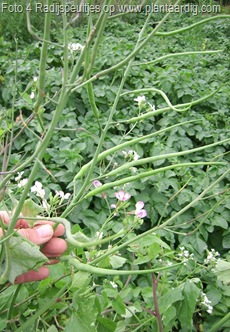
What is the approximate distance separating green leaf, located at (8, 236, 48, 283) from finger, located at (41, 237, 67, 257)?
0.09 m

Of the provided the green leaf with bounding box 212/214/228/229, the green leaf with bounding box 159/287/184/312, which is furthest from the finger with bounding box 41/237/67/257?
the green leaf with bounding box 212/214/228/229

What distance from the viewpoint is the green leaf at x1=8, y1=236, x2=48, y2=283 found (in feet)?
2.13

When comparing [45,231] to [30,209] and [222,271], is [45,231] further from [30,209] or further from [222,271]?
[222,271]

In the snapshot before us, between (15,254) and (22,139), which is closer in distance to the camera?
(15,254)

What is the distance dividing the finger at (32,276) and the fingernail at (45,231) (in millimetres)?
78

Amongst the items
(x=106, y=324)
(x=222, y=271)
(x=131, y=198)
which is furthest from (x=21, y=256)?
(x=131, y=198)

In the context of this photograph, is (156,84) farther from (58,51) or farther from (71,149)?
(71,149)

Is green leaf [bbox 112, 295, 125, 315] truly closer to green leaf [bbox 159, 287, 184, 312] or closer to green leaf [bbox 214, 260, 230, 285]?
green leaf [bbox 159, 287, 184, 312]

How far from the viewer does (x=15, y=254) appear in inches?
26.0

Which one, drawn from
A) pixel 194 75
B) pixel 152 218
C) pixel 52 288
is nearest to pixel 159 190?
pixel 152 218

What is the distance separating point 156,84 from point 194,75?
0.39 metres

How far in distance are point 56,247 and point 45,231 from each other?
0.11 ft

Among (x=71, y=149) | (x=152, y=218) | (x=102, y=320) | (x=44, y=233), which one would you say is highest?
(x=44, y=233)

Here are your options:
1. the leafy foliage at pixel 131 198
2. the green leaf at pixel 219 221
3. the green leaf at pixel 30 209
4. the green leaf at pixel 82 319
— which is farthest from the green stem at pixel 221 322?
the green leaf at pixel 219 221
